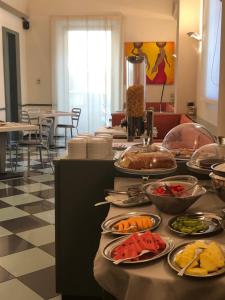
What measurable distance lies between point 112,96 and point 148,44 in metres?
1.39

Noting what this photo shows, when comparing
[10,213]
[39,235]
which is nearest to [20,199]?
[10,213]

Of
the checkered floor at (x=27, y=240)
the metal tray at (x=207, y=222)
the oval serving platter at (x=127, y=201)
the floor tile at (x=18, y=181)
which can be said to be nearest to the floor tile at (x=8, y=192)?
the checkered floor at (x=27, y=240)

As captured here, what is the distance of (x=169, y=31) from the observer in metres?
8.84

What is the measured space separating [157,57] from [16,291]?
7348 millimetres

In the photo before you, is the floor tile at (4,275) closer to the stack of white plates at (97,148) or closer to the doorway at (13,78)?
the stack of white plates at (97,148)

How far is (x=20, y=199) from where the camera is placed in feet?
14.4

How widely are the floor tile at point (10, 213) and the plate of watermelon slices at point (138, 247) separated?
8.74 feet

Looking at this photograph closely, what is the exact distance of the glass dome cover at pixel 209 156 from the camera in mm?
1850

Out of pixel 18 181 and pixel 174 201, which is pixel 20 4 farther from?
pixel 174 201

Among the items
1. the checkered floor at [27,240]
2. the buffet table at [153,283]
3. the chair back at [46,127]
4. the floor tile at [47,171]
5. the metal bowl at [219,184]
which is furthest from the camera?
the chair back at [46,127]

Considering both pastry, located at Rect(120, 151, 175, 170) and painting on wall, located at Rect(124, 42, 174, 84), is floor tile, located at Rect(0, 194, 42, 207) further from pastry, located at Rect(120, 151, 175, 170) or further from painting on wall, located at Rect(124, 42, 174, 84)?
painting on wall, located at Rect(124, 42, 174, 84)

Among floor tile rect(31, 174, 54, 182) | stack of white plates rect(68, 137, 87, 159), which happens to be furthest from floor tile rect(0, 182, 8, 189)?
stack of white plates rect(68, 137, 87, 159)

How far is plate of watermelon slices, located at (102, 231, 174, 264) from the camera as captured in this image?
1.17 metres

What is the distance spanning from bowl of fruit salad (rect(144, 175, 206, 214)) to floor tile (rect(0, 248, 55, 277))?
1.38 meters
